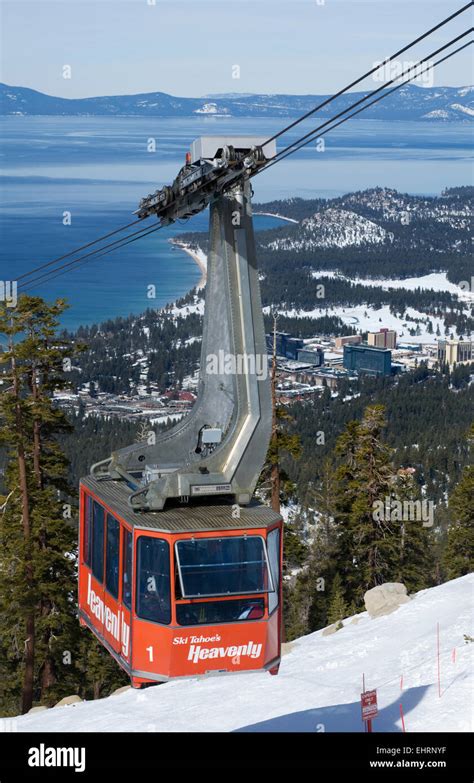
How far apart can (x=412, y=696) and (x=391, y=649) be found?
4.48 m

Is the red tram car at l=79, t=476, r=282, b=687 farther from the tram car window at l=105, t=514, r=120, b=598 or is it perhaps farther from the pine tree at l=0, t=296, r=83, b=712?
the pine tree at l=0, t=296, r=83, b=712

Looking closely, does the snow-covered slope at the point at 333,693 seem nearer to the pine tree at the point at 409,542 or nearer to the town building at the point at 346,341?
the pine tree at the point at 409,542

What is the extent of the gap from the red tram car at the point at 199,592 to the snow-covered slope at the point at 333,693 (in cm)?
594

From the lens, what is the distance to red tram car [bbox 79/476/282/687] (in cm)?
A: 1338

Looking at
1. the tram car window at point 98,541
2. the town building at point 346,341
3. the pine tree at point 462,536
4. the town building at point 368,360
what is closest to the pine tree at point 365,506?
the pine tree at point 462,536

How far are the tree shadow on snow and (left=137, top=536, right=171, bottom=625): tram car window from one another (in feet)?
22.8

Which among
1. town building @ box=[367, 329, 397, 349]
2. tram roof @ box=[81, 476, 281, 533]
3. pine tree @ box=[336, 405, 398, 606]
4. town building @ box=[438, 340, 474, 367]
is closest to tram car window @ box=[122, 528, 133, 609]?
tram roof @ box=[81, 476, 281, 533]

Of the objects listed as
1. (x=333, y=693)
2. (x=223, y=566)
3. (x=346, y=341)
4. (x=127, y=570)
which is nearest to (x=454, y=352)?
(x=346, y=341)

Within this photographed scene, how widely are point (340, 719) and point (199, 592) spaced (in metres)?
8.05

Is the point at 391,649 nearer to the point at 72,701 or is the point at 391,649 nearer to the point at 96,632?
the point at 72,701

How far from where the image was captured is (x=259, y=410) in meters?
15.1

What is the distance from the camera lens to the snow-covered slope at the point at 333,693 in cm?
1989

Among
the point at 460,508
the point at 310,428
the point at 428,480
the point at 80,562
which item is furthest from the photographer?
the point at 310,428
